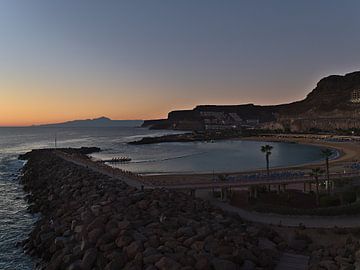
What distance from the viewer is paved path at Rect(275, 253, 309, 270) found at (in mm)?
12984

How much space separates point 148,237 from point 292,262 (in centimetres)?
562

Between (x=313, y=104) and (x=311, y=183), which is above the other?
(x=313, y=104)

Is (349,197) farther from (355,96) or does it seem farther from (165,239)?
(355,96)

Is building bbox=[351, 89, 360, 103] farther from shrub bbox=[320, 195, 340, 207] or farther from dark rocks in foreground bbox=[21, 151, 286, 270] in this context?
dark rocks in foreground bbox=[21, 151, 286, 270]

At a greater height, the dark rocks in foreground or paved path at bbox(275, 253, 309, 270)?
the dark rocks in foreground

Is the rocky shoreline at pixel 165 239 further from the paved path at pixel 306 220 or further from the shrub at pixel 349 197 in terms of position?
the shrub at pixel 349 197

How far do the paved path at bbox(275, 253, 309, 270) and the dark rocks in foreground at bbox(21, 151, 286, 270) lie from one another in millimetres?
310

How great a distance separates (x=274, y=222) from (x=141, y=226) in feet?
23.7


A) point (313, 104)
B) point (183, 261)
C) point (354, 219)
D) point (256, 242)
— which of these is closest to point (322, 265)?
point (256, 242)

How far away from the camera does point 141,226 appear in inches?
637

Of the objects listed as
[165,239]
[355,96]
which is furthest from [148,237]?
[355,96]

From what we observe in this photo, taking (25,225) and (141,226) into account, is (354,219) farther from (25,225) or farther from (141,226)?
(25,225)

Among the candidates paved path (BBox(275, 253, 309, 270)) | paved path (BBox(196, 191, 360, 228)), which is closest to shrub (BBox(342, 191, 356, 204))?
paved path (BBox(196, 191, 360, 228))

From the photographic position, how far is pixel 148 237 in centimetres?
1463
